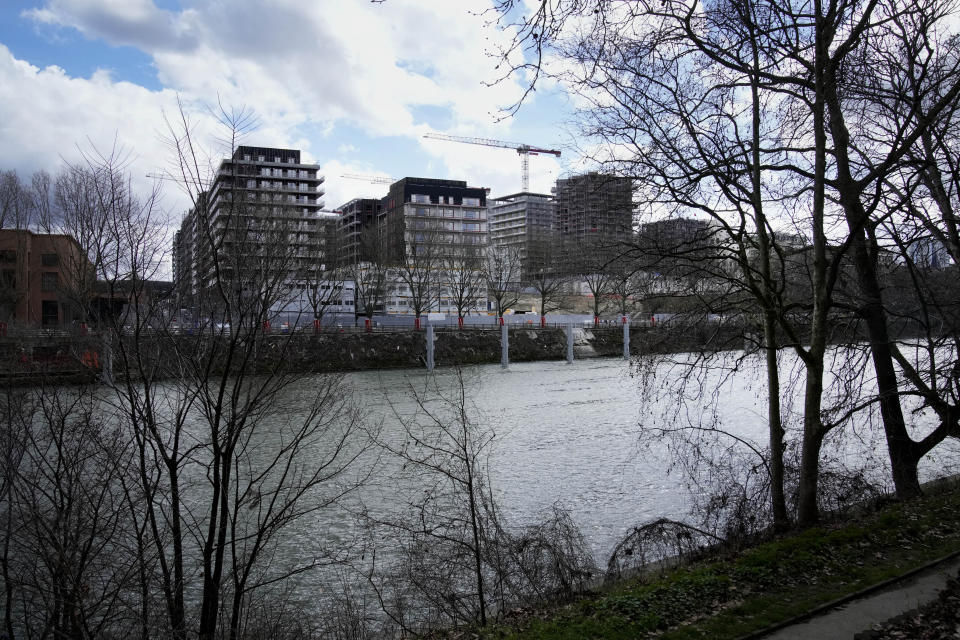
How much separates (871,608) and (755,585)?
1.04 metres

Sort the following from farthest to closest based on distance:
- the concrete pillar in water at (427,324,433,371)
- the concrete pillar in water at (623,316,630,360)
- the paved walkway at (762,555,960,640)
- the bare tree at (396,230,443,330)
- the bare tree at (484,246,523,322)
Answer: the bare tree at (484,246,523,322) < the bare tree at (396,230,443,330) < the concrete pillar in water at (623,316,630,360) < the concrete pillar in water at (427,324,433,371) < the paved walkway at (762,555,960,640)

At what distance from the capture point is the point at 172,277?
7469 millimetres

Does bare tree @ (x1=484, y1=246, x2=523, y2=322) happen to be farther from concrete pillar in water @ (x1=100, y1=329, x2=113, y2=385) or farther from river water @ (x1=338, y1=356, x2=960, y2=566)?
concrete pillar in water @ (x1=100, y1=329, x2=113, y2=385)

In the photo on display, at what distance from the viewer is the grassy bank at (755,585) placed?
5508mm

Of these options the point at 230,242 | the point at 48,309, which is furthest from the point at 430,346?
the point at 230,242

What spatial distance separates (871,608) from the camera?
5.38m

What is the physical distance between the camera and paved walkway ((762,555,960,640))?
5.03 meters

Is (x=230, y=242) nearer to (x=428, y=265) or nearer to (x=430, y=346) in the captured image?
(x=430, y=346)

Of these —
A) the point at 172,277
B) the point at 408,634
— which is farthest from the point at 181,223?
the point at 408,634

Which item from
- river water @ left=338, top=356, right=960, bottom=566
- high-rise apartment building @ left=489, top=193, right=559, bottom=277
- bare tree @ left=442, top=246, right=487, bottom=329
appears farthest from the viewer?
high-rise apartment building @ left=489, top=193, right=559, bottom=277

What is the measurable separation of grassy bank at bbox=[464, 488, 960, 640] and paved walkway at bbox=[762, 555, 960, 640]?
5.0 inches

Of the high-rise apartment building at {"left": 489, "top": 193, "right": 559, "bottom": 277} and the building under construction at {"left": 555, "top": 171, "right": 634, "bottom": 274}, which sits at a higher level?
the high-rise apartment building at {"left": 489, "top": 193, "right": 559, "bottom": 277}

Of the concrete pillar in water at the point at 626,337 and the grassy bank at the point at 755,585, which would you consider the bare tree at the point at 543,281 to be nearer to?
the concrete pillar in water at the point at 626,337

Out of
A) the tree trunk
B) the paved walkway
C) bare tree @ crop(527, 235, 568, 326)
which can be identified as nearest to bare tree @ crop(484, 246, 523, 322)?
bare tree @ crop(527, 235, 568, 326)
